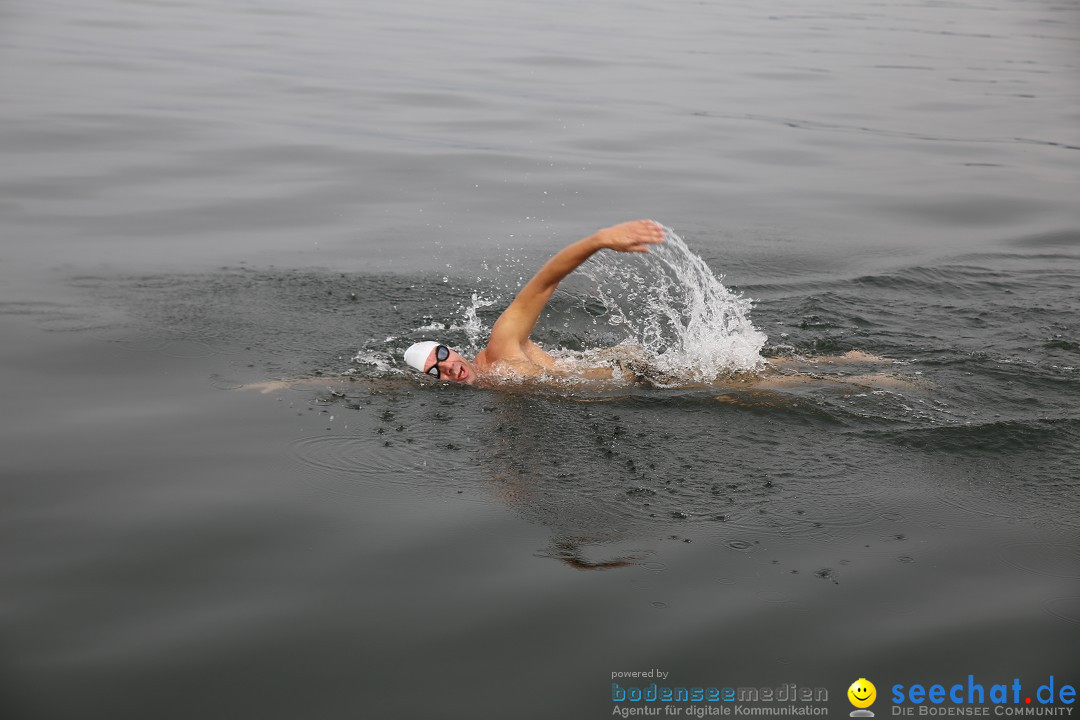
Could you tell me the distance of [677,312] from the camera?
389 inches

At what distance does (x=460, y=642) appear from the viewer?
15.7 feet

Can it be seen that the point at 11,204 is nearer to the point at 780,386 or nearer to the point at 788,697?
the point at 780,386

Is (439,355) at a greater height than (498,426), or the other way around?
(439,355)

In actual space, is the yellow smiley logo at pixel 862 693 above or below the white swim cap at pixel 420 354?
below

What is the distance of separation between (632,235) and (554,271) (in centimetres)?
68

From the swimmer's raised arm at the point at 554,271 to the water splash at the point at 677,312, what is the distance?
115 cm

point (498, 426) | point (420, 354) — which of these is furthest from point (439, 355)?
point (498, 426)

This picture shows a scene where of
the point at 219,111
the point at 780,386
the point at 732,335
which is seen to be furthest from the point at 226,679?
the point at 219,111

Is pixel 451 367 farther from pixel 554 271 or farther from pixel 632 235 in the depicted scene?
pixel 632 235

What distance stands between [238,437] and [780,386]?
354 cm

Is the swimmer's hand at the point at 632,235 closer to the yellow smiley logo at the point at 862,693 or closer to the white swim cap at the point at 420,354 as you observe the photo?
the white swim cap at the point at 420,354

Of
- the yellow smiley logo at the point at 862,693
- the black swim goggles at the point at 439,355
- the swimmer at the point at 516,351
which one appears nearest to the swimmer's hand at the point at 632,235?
the swimmer at the point at 516,351

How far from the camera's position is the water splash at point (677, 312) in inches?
315

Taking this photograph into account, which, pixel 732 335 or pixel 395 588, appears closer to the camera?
pixel 395 588
